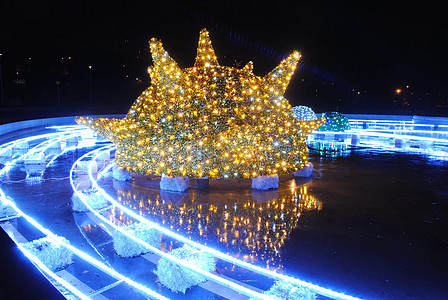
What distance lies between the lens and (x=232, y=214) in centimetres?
607

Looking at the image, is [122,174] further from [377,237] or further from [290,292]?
[290,292]

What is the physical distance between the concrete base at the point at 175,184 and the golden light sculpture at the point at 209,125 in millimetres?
141

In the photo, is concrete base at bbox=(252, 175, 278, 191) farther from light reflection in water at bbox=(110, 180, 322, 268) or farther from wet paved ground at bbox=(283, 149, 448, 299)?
wet paved ground at bbox=(283, 149, 448, 299)

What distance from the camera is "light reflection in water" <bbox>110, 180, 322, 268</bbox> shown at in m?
4.89

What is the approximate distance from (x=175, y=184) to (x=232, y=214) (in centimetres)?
186

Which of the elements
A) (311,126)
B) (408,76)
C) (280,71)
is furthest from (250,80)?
(408,76)

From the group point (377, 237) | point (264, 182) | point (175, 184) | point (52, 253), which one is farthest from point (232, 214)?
point (52, 253)

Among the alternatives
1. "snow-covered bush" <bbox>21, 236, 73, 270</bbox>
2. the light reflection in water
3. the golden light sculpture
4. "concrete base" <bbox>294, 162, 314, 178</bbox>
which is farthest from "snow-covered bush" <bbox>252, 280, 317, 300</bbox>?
"concrete base" <bbox>294, 162, 314, 178</bbox>

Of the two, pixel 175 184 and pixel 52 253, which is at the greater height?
pixel 175 184

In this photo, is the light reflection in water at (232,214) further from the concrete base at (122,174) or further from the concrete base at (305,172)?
the concrete base at (305,172)

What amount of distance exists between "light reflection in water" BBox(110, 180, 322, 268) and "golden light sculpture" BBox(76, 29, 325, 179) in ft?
1.69

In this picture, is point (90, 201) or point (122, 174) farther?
point (122, 174)

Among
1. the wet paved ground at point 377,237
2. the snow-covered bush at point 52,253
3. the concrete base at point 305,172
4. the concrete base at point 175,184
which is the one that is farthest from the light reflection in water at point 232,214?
the snow-covered bush at point 52,253

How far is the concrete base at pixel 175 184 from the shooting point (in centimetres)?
745
